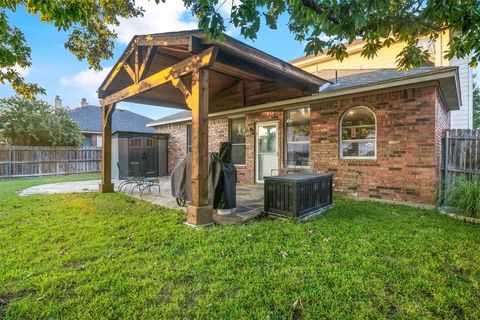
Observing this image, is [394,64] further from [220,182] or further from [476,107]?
[476,107]

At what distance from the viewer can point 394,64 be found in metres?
6.46

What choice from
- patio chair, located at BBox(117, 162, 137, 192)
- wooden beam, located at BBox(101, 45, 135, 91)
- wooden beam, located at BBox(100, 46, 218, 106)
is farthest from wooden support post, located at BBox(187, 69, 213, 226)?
patio chair, located at BBox(117, 162, 137, 192)

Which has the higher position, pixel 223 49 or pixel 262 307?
pixel 223 49

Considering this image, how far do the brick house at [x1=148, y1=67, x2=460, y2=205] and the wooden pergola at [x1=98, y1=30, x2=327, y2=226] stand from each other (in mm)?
818

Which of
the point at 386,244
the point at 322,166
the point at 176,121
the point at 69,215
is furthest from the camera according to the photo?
the point at 176,121

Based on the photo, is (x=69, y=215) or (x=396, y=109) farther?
(x=396, y=109)

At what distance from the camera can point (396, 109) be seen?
19.1 feet

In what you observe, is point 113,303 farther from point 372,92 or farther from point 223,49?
point 372,92

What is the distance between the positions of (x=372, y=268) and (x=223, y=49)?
3853mm

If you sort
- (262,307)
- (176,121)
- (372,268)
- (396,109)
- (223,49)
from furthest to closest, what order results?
(176,121)
(396,109)
(223,49)
(372,268)
(262,307)

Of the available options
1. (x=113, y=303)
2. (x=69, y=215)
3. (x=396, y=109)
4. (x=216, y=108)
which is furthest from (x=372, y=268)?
(x=216, y=108)

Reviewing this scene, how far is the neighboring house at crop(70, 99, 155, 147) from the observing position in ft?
66.2

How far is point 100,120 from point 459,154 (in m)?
24.9

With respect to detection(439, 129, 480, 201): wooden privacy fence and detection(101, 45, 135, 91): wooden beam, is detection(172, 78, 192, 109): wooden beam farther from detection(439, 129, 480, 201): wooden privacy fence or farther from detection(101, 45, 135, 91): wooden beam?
detection(439, 129, 480, 201): wooden privacy fence
